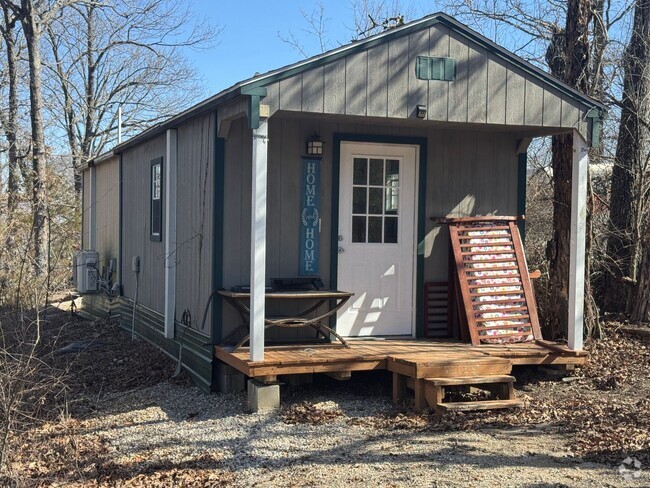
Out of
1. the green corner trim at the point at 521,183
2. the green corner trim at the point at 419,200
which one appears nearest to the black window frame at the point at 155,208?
the green corner trim at the point at 419,200

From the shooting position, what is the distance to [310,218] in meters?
7.53

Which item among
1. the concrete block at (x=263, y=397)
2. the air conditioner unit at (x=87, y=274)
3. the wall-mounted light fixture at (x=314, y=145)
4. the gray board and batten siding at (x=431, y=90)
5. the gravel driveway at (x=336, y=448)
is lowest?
the gravel driveway at (x=336, y=448)

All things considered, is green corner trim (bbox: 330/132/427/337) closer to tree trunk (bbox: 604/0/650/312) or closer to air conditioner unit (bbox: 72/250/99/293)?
tree trunk (bbox: 604/0/650/312)

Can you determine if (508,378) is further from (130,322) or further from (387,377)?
(130,322)

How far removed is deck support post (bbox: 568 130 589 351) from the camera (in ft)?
23.4

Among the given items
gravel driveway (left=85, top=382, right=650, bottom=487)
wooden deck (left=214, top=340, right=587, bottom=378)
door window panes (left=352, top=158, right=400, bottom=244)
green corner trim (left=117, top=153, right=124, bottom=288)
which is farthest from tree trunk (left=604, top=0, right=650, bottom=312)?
green corner trim (left=117, top=153, right=124, bottom=288)

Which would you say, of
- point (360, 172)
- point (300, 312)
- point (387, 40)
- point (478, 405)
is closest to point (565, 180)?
point (360, 172)

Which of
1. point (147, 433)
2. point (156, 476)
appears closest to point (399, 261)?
point (147, 433)

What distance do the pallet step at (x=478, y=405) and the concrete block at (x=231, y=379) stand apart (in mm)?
1929

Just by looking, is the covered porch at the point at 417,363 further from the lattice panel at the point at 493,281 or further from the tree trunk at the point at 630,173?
the tree trunk at the point at 630,173

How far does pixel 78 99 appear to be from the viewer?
2622 cm

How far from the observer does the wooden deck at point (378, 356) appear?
6.39 m

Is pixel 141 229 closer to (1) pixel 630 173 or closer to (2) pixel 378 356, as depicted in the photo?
(2) pixel 378 356

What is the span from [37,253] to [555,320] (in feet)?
31.7
